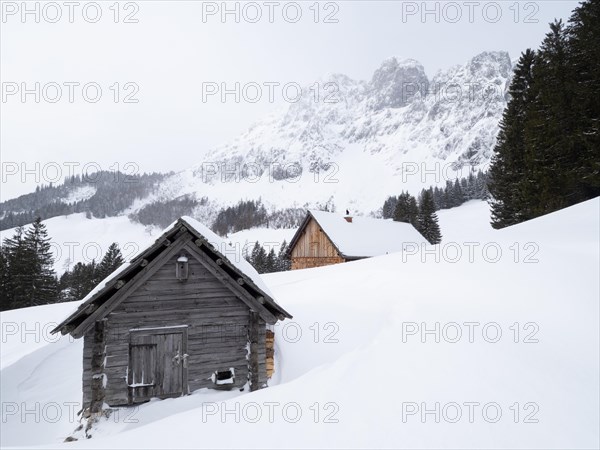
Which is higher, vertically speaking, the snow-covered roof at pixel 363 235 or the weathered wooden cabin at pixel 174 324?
the snow-covered roof at pixel 363 235

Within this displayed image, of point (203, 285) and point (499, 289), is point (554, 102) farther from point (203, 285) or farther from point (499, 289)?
point (203, 285)

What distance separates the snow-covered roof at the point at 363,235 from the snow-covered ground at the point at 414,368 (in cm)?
1558

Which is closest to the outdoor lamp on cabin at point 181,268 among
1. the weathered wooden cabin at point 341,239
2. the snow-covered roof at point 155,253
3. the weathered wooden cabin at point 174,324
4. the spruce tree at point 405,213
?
the weathered wooden cabin at point 174,324

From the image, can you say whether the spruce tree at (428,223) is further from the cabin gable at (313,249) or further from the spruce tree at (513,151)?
the cabin gable at (313,249)

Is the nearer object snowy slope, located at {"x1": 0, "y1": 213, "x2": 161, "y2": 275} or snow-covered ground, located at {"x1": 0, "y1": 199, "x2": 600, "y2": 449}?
snow-covered ground, located at {"x1": 0, "y1": 199, "x2": 600, "y2": 449}

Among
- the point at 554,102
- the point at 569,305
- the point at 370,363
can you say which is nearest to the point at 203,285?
the point at 370,363

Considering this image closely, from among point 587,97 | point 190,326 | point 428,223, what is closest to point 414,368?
point 190,326

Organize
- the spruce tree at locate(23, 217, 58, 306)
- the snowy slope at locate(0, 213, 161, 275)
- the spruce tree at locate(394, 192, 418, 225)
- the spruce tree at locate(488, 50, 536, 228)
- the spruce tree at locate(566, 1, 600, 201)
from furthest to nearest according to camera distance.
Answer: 1. the snowy slope at locate(0, 213, 161, 275)
2. the spruce tree at locate(394, 192, 418, 225)
3. the spruce tree at locate(23, 217, 58, 306)
4. the spruce tree at locate(488, 50, 536, 228)
5. the spruce tree at locate(566, 1, 600, 201)

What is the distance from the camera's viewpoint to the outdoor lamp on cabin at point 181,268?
31.5 ft

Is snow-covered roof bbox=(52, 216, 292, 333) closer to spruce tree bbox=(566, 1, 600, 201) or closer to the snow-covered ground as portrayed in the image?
the snow-covered ground

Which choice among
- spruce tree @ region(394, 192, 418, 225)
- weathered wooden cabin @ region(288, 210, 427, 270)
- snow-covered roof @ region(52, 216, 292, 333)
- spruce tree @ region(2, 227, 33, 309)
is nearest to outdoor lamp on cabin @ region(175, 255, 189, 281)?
snow-covered roof @ region(52, 216, 292, 333)

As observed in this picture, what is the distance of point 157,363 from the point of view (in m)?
9.47

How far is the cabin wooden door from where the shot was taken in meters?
9.31

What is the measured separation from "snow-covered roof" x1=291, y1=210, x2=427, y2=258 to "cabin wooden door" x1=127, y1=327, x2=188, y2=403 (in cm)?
2389
